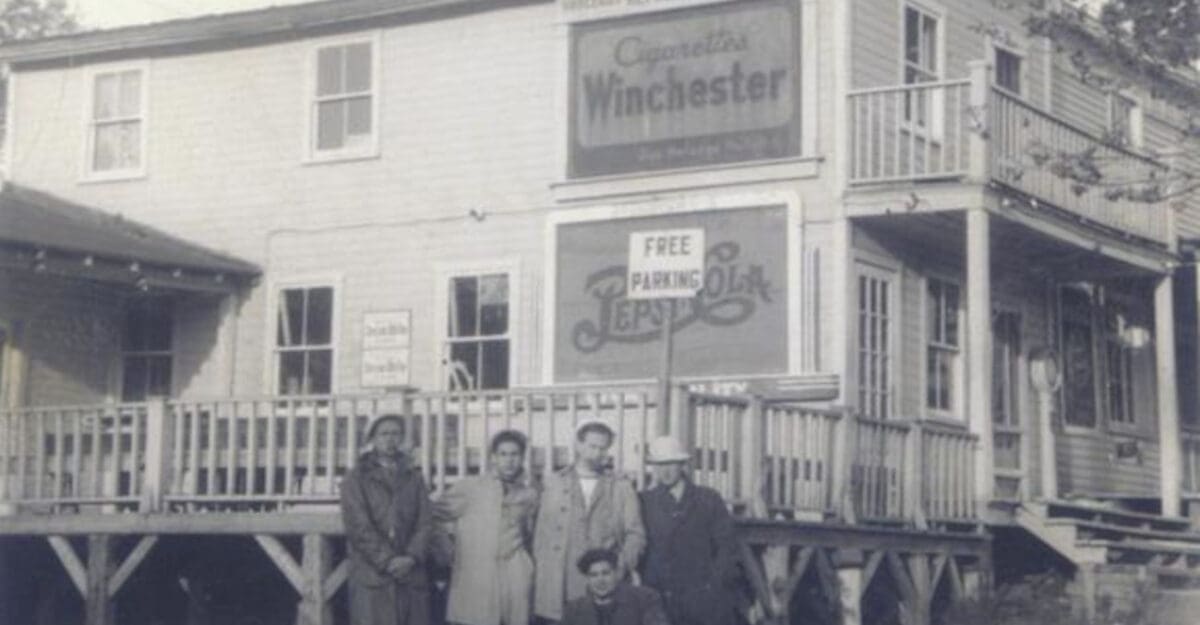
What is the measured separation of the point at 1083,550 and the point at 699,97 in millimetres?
6077

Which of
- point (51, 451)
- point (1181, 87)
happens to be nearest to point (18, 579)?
point (51, 451)

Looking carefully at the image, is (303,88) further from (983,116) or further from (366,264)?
(983,116)

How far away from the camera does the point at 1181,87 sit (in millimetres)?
20062

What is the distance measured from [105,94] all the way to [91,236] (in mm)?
3178

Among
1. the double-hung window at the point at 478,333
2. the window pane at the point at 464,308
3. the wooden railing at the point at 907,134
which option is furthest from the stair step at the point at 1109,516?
the window pane at the point at 464,308

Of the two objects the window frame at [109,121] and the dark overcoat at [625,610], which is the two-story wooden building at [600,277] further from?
the dark overcoat at [625,610]

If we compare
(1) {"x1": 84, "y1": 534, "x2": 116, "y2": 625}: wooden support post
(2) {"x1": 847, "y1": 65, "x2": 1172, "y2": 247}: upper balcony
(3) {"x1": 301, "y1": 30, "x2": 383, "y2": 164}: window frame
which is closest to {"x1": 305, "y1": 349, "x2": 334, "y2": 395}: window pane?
(3) {"x1": 301, "y1": 30, "x2": 383, "y2": 164}: window frame

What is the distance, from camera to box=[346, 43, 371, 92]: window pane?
23.0 meters

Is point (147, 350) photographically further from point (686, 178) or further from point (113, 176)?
point (686, 178)

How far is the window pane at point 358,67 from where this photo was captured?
23.0m

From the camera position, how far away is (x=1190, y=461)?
87.8ft

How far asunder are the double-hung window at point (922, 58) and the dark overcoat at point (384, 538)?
32.2ft

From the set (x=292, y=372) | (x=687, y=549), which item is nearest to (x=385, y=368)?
(x=292, y=372)

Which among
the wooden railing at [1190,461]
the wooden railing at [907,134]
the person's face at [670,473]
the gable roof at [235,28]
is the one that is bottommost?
the person's face at [670,473]
